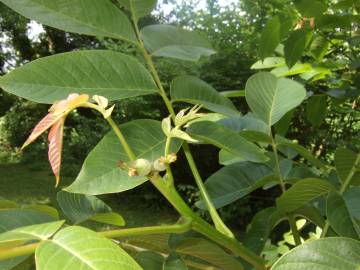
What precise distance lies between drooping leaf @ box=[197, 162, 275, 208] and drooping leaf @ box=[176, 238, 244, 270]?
8.7 inches

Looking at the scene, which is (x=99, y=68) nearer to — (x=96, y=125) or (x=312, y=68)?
(x=312, y=68)

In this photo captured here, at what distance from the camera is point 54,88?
0.53 meters

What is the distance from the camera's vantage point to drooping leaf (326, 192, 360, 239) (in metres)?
0.57

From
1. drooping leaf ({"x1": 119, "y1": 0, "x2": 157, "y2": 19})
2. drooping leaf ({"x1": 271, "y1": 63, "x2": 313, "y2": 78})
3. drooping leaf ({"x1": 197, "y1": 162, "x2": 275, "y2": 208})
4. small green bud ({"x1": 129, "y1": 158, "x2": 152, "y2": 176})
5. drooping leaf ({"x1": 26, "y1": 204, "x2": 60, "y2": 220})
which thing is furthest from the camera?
drooping leaf ({"x1": 271, "y1": 63, "x2": 313, "y2": 78})

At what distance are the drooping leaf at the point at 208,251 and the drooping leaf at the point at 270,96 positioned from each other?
0.32 meters

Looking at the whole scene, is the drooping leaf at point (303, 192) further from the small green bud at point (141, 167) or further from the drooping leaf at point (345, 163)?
the small green bud at point (141, 167)

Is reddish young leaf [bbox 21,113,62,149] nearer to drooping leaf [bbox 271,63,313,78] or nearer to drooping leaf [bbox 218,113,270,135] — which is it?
drooping leaf [bbox 218,113,270,135]

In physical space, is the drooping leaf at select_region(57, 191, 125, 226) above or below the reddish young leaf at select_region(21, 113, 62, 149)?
below

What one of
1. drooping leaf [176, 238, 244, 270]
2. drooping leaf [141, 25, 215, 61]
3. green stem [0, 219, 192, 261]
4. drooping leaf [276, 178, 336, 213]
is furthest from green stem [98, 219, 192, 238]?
drooping leaf [141, 25, 215, 61]

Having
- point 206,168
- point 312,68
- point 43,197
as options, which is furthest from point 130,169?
point 43,197

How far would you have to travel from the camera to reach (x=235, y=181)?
2.62ft

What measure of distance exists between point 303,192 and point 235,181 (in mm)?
192

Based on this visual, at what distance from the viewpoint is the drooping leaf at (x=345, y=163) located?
0.72 metres

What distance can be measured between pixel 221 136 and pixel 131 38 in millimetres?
191
